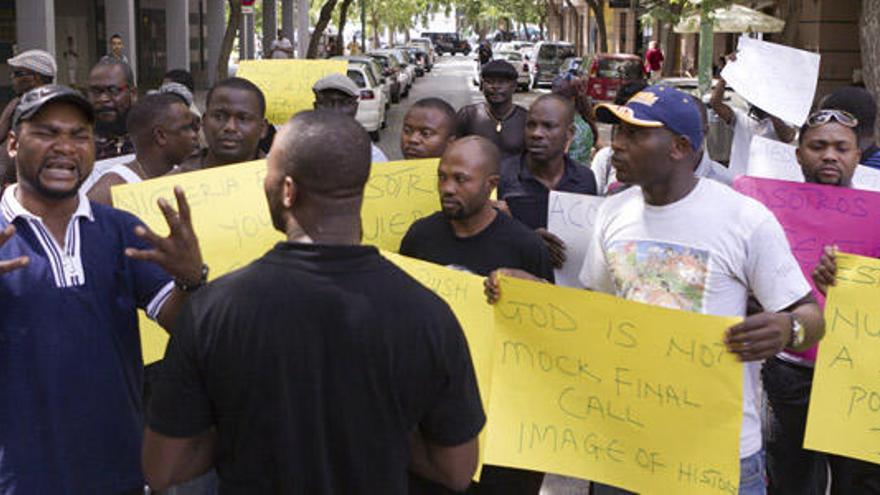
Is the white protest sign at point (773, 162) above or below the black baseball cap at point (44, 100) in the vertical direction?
below

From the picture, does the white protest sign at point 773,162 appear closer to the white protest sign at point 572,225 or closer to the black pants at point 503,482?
the white protest sign at point 572,225

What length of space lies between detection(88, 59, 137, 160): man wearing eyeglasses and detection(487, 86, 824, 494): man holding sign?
3359 mm

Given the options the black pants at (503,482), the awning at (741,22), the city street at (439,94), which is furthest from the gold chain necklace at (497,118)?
the awning at (741,22)

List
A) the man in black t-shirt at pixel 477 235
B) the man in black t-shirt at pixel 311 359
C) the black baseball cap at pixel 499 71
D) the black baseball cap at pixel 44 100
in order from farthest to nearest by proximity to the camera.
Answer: the black baseball cap at pixel 499 71 < the man in black t-shirt at pixel 477 235 < the black baseball cap at pixel 44 100 < the man in black t-shirt at pixel 311 359

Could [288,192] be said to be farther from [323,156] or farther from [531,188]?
[531,188]

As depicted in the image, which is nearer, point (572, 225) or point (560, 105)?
point (572, 225)

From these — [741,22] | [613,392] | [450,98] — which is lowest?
[450,98]

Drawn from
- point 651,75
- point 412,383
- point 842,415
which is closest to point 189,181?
point 412,383

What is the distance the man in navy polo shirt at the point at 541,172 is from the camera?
5.38 m

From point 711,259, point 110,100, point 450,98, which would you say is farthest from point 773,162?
point 450,98

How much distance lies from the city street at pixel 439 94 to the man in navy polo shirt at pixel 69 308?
16.0 meters

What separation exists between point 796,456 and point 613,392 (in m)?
1.39

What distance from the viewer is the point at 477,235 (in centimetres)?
425

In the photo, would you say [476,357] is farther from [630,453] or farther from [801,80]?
[801,80]
